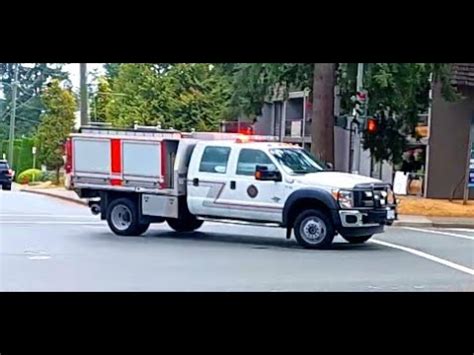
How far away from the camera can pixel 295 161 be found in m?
11.0

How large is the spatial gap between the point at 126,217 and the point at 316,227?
9.31 feet

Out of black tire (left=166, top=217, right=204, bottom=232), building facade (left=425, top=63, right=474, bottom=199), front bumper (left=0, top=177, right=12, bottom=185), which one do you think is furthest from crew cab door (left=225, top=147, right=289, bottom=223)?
building facade (left=425, top=63, right=474, bottom=199)

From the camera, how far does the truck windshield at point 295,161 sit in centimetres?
1084

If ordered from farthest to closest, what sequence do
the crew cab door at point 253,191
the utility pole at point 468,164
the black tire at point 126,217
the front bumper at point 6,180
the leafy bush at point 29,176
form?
the utility pole at point 468,164
the front bumper at point 6,180
the leafy bush at point 29,176
the black tire at point 126,217
the crew cab door at point 253,191

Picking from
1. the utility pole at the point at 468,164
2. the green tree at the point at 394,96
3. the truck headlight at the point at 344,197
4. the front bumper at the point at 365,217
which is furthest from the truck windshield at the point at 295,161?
the utility pole at the point at 468,164

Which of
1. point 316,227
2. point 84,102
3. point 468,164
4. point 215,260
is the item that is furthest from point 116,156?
point 468,164

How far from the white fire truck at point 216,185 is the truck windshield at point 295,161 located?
0.05 ft

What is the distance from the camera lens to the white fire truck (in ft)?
34.5

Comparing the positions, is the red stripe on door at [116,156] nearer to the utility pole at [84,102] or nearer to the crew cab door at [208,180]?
the crew cab door at [208,180]

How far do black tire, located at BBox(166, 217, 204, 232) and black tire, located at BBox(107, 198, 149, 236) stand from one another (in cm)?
38
